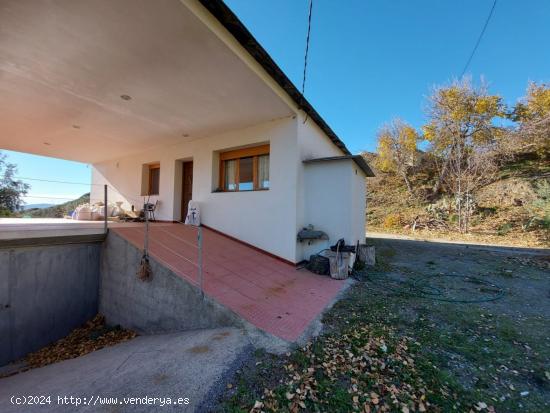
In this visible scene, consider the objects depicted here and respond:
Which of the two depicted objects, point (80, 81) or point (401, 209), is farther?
point (401, 209)

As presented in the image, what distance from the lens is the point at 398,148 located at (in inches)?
655

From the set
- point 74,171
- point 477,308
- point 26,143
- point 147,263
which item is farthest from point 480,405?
point 74,171

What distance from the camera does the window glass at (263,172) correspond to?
6.40 m

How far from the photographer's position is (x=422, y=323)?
3.22 meters

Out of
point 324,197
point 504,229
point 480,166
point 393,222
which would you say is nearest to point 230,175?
point 324,197

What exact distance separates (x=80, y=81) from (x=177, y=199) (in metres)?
4.47

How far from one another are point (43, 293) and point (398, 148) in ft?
61.8

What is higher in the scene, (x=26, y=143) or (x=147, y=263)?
(x=26, y=143)

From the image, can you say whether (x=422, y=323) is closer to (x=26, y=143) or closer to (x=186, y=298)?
(x=186, y=298)

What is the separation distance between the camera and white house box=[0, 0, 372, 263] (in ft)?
10.3

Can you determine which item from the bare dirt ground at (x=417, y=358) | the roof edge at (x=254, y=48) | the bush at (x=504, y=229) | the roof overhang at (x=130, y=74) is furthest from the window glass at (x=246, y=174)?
the bush at (x=504, y=229)

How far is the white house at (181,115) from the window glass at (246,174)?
38mm

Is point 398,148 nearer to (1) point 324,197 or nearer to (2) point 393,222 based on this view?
(2) point 393,222

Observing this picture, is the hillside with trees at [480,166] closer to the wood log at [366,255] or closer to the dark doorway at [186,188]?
the wood log at [366,255]
